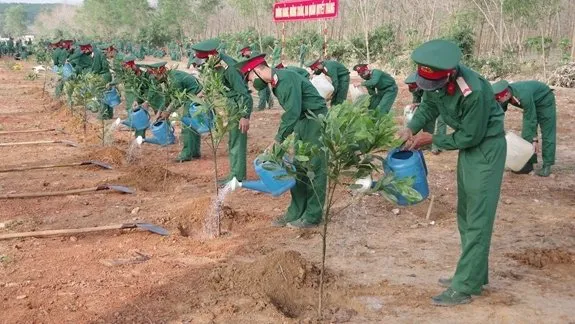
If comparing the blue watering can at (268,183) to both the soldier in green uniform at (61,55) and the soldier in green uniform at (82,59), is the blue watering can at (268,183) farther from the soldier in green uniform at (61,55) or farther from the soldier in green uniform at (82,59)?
the soldier in green uniform at (61,55)

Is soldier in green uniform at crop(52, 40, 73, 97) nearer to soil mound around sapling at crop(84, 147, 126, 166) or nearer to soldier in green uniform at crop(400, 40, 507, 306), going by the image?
soil mound around sapling at crop(84, 147, 126, 166)

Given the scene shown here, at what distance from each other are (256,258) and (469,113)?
6.23 feet

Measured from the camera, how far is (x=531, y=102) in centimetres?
611

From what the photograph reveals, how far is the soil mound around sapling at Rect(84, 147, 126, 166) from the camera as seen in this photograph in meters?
7.70

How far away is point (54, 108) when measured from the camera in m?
13.4

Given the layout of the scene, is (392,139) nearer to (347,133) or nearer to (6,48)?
(347,133)

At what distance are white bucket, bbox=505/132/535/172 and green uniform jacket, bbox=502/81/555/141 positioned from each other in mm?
175

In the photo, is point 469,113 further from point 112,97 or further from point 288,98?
point 112,97

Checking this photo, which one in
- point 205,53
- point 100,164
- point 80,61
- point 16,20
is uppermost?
point 205,53

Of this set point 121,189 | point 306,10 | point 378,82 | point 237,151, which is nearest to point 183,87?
point 237,151

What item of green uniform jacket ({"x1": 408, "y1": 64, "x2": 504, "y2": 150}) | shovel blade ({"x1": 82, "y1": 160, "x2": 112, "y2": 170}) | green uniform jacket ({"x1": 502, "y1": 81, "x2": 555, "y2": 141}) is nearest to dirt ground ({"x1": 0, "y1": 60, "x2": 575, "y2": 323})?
shovel blade ({"x1": 82, "y1": 160, "x2": 112, "y2": 170})

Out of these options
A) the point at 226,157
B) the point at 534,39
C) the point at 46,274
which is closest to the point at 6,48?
the point at 534,39

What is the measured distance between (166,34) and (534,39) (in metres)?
34.6

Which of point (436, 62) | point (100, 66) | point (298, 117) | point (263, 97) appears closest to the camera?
point (436, 62)
